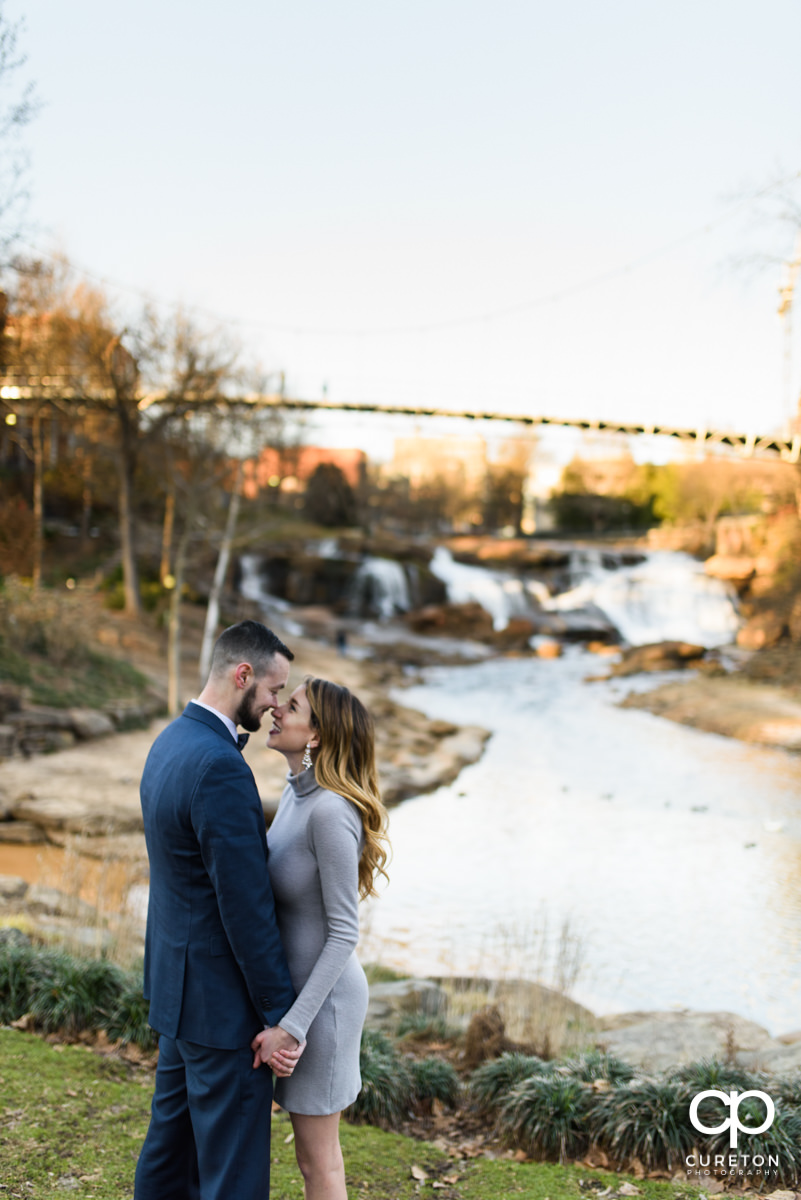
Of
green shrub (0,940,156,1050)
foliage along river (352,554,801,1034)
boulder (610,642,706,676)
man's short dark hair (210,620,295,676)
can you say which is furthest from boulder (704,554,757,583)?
man's short dark hair (210,620,295,676)

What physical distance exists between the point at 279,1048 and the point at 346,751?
717 mm

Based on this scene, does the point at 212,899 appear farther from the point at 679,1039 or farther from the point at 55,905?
the point at 55,905

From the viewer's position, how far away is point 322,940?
90.1 inches

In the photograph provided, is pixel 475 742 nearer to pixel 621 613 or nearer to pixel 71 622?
pixel 71 622

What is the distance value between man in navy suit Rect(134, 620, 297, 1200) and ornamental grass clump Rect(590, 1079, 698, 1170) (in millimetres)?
1801

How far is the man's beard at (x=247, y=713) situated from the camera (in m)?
2.39

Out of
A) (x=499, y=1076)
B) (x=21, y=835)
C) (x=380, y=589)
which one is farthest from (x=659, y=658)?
(x=499, y=1076)

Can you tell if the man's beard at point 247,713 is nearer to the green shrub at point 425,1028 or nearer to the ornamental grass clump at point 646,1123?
the ornamental grass clump at point 646,1123

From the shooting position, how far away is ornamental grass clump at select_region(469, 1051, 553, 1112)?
4.01 m

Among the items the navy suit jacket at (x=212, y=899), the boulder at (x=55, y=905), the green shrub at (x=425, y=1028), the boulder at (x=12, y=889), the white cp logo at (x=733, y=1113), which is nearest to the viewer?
the navy suit jacket at (x=212, y=899)

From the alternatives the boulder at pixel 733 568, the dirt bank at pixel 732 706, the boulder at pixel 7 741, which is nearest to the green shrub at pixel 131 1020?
the boulder at pixel 7 741

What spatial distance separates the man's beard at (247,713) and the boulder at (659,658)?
77.0 ft

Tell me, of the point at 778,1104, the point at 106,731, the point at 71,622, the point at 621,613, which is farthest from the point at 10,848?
the point at 621,613

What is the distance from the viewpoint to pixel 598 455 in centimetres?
5694
